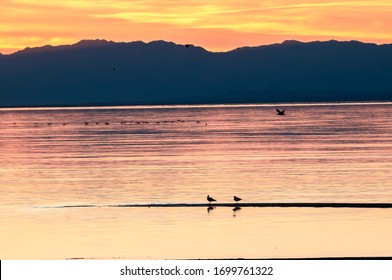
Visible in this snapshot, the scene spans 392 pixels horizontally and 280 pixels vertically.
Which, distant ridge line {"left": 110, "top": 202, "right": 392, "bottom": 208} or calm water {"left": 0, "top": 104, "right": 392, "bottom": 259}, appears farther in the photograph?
distant ridge line {"left": 110, "top": 202, "right": 392, "bottom": 208}

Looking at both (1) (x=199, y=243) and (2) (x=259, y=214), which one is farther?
(2) (x=259, y=214)

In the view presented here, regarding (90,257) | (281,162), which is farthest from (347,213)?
(281,162)

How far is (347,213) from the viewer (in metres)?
34.1

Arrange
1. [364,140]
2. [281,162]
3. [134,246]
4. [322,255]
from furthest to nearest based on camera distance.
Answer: [364,140] → [281,162] → [134,246] → [322,255]

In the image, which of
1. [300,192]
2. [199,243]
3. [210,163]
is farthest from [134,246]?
[210,163]

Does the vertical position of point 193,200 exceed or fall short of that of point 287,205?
it exceeds it

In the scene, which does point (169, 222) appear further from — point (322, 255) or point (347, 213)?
point (322, 255)

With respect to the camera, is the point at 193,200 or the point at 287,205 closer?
the point at 287,205

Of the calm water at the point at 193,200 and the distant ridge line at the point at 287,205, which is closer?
the calm water at the point at 193,200

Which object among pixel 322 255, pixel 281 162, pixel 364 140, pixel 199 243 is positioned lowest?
pixel 322 255

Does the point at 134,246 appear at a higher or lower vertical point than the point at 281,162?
lower

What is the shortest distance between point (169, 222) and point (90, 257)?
709 centimetres

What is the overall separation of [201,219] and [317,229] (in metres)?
4.67

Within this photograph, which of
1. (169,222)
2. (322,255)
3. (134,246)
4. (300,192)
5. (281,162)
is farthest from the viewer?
(281,162)
